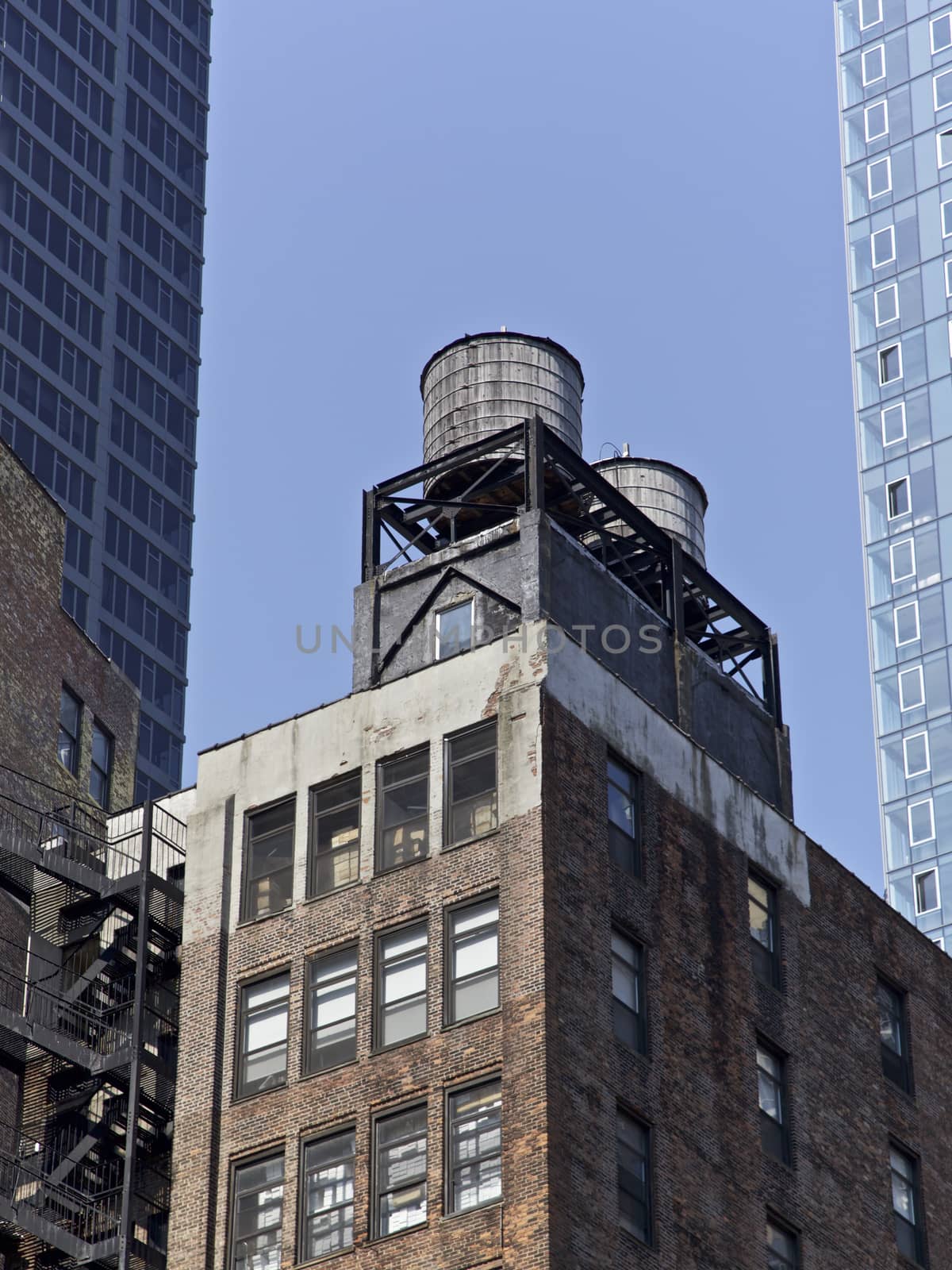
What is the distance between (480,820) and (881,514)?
84968 millimetres

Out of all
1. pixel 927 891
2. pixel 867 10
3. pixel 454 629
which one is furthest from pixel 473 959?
pixel 867 10

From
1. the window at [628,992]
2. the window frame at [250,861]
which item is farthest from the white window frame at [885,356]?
the window at [628,992]

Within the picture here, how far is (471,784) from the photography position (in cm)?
5012

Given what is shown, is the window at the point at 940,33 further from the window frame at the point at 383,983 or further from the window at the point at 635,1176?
the window at the point at 635,1176

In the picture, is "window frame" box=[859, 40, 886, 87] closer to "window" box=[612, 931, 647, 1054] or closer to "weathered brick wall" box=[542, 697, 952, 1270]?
"weathered brick wall" box=[542, 697, 952, 1270]

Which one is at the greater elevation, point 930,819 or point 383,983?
point 930,819

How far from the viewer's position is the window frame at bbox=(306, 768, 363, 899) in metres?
50.9

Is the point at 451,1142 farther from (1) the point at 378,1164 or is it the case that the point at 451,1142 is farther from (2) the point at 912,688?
(2) the point at 912,688

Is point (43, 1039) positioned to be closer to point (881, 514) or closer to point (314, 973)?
point (314, 973)

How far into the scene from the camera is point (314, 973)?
164 ft

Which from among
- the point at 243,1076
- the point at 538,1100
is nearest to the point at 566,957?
the point at 538,1100

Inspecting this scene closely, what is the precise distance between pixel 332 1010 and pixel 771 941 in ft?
33.0

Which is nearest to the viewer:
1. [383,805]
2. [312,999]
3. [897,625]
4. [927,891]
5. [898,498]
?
[312,999]

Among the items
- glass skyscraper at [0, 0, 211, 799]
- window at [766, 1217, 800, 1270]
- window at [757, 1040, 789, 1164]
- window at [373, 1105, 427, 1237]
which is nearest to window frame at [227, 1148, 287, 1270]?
window at [373, 1105, 427, 1237]
